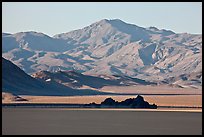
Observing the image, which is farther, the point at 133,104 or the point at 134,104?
the point at 133,104

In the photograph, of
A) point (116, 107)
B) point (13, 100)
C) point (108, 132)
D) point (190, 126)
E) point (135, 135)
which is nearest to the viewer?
point (135, 135)

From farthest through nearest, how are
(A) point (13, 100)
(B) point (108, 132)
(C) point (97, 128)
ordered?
(A) point (13, 100)
(C) point (97, 128)
(B) point (108, 132)

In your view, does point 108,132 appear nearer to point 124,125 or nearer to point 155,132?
point 155,132

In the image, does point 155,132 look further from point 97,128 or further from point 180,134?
point 97,128

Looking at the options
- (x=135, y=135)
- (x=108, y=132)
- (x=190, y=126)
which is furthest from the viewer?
(x=190, y=126)

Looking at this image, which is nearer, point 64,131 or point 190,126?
point 64,131

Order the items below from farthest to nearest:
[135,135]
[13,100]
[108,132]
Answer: [13,100] < [108,132] < [135,135]

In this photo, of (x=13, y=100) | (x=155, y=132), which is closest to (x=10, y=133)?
(x=155, y=132)

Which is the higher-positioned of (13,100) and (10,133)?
(13,100)

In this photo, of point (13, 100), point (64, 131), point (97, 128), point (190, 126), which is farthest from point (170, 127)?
point (13, 100)
